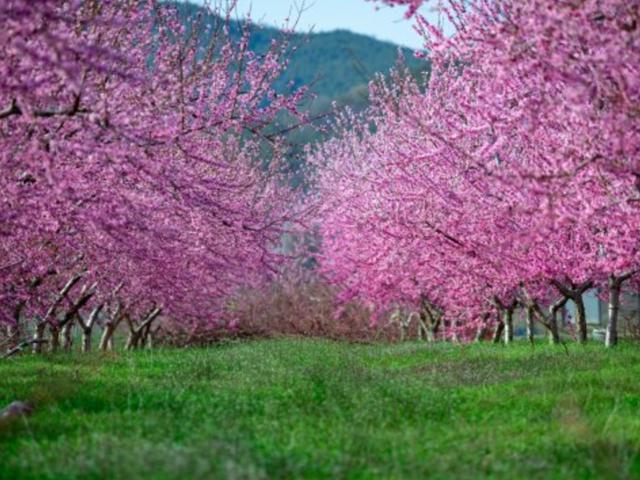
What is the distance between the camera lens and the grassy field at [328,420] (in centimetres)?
661

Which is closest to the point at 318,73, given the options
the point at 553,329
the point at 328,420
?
the point at 553,329

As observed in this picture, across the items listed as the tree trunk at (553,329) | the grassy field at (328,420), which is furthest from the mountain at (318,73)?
the tree trunk at (553,329)

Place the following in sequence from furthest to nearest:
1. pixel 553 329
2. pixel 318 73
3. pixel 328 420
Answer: pixel 553 329
pixel 318 73
pixel 328 420

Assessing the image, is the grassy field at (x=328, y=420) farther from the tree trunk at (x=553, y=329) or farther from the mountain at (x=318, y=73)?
the tree trunk at (x=553, y=329)

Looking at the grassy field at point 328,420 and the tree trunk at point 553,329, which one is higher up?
the tree trunk at point 553,329

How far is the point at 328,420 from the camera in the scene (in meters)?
8.68

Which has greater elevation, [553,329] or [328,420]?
[553,329]

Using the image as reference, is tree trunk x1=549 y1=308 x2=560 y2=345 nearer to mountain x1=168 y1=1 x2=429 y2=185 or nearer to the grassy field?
the grassy field

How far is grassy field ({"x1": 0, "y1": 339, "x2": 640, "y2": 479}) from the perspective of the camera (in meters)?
6.61

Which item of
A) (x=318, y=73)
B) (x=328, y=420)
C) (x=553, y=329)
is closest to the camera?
(x=328, y=420)

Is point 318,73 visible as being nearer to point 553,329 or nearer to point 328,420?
point 553,329

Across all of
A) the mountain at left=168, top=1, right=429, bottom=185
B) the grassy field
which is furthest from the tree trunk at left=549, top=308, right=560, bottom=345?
the mountain at left=168, top=1, right=429, bottom=185

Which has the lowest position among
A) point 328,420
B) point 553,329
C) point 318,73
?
Answer: point 328,420

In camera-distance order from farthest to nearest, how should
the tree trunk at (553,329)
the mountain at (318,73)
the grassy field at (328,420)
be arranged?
the tree trunk at (553,329) < the mountain at (318,73) < the grassy field at (328,420)
